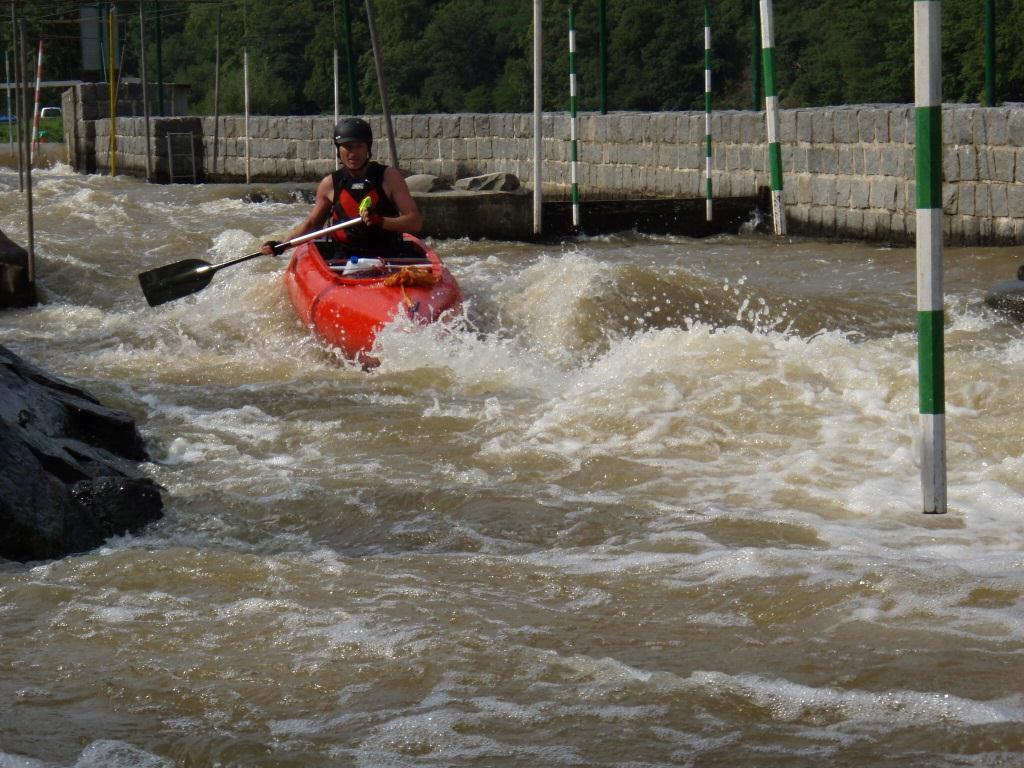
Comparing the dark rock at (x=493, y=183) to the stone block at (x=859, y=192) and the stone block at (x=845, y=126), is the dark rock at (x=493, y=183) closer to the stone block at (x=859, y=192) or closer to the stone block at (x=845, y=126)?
the stone block at (x=845, y=126)

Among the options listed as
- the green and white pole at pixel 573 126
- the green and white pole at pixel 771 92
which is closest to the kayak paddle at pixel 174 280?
the green and white pole at pixel 771 92

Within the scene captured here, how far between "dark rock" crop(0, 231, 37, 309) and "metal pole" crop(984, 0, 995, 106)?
7.28 metres

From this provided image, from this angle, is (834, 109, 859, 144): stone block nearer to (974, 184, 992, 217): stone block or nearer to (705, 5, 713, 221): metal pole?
(705, 5, 713, 221): metal pole

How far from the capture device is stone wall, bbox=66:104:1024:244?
11.7m

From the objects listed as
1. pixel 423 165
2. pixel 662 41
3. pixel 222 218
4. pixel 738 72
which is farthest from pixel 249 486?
pixel 662 41

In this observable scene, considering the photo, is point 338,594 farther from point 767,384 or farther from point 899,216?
point 899,216

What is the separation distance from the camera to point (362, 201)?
8344 mm

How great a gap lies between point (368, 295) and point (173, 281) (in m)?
1.83

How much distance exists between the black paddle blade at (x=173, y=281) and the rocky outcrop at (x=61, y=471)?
3.07 meters

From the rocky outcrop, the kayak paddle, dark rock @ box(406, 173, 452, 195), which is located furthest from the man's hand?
dark rock @ box(406, 173, 452, 195)

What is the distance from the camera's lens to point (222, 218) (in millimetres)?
15664

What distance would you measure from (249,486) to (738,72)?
24.9 metres

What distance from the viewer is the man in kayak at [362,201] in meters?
8.27

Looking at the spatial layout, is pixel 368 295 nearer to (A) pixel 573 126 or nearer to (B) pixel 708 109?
(A) pixel 573 126
